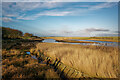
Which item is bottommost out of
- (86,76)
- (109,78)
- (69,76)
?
(69,76)

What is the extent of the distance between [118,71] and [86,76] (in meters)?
1.55

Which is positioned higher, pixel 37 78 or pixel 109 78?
pixel 109 78

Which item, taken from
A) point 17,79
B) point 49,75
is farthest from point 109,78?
point 17,79

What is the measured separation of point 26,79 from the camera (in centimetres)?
349

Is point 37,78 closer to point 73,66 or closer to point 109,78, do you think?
point 73,66

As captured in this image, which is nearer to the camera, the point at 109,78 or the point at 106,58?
the point at 109,78

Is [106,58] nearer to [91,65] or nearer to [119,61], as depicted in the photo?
[119,61]

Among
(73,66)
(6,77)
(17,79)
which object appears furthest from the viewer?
(73,66)

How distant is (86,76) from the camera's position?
3.63 m

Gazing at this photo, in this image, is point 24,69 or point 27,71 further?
point 24,69

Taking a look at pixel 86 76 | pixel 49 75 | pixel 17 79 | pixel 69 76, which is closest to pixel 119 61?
pixel 86 76

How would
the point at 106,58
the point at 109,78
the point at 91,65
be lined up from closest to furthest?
the point at 109,78 → the point at 91,65 → the point at 106,58

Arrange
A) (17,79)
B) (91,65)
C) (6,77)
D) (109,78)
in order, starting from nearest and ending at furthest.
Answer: (109,78)
(17,79)
(6,77)
(91,65)

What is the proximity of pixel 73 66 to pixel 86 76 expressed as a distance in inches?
47.4
